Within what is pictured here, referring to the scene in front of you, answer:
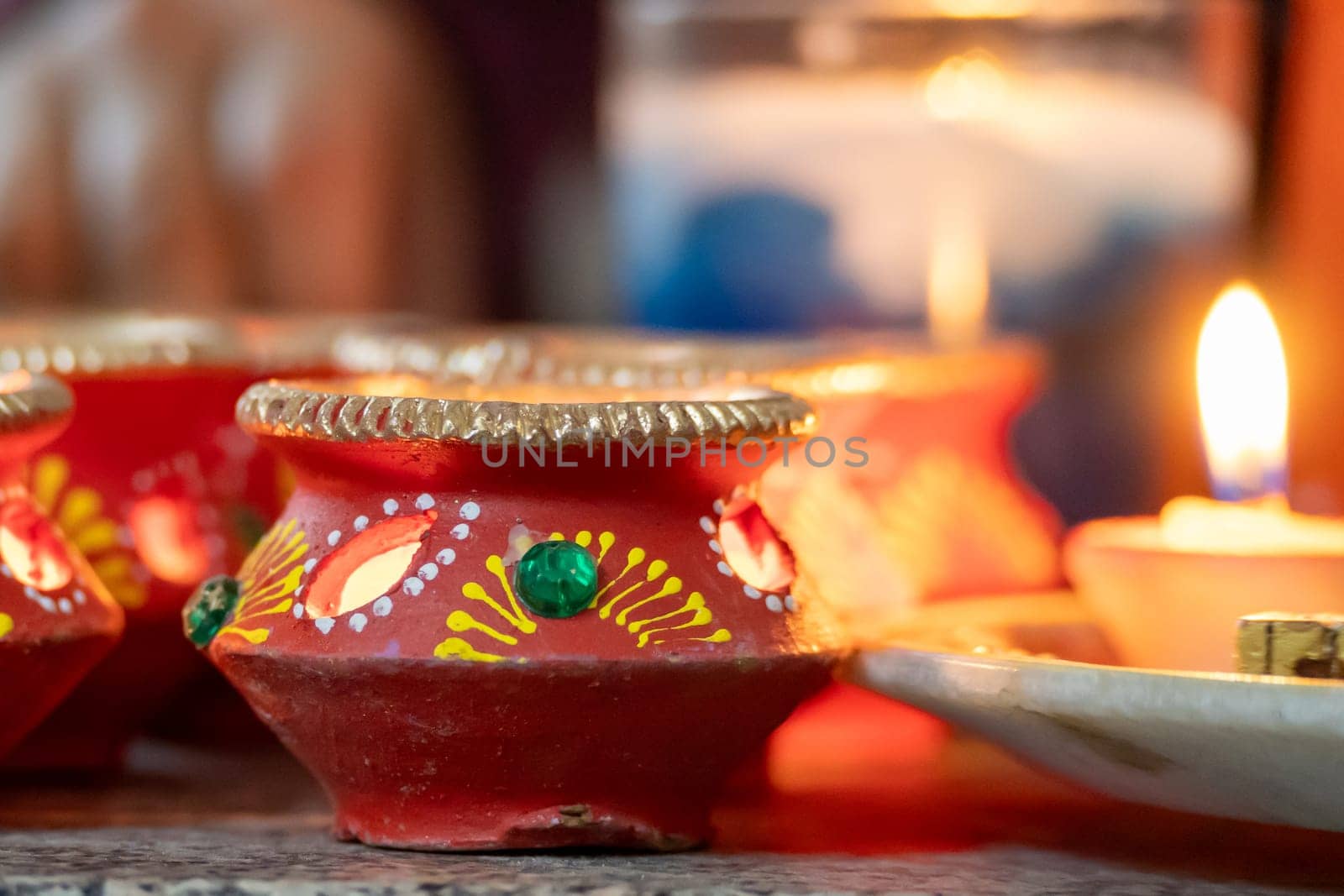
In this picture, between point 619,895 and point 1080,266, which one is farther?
point 1080,266

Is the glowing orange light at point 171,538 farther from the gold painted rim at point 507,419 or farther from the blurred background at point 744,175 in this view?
the blurred background at point 744,175

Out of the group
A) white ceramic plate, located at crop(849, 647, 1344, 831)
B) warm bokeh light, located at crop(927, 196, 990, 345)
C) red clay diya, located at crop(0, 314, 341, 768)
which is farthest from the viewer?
warm bokeh light, located at crop(927, 196, 990, 345)

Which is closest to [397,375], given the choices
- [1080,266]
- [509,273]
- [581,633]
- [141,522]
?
[141,522]

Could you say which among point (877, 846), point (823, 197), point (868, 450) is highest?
point (823, 197)

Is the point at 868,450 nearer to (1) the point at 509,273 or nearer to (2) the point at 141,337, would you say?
(2) the point at 141,337

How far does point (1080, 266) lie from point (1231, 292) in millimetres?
173

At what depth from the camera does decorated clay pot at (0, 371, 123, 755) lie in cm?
46

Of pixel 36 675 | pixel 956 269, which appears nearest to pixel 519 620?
pixel 36 675

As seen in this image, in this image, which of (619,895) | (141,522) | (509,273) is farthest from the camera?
(509,273)

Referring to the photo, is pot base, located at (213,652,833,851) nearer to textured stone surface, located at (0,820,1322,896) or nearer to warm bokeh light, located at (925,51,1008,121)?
textured stone surface, located at (0,820,1322,896)

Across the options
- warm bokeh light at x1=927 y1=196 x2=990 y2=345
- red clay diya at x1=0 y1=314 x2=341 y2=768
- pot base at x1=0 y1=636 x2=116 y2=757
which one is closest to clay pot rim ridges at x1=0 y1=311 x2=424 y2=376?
red clay diya at x1=0 y1=314 x2=341 y2=768

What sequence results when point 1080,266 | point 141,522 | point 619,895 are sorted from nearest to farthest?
1. point 619,895
2. point 141,522
3. point 1080,266

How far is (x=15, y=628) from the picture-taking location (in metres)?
0.46

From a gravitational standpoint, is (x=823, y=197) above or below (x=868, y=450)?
above
